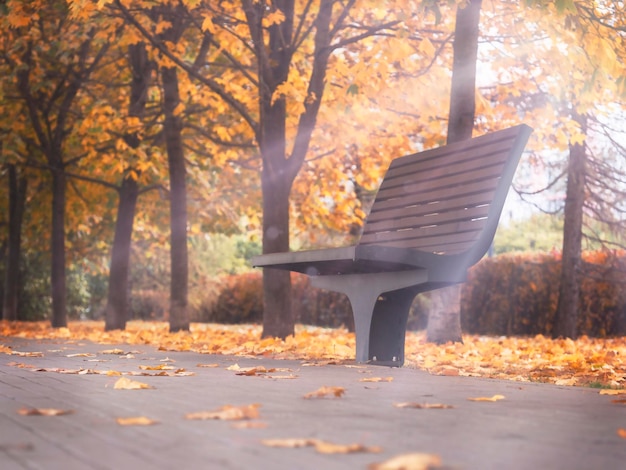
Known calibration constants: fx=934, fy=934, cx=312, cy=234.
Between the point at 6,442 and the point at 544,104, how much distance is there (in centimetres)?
1124

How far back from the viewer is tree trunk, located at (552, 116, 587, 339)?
1433 centimetres

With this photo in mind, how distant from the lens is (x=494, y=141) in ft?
21.9

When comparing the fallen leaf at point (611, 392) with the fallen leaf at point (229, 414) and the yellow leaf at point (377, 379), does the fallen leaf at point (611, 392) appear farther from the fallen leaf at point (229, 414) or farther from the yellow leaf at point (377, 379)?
the fallen leaf at point (229, 414)

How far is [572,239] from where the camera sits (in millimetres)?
14406

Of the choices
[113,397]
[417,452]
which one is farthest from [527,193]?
[417,452]

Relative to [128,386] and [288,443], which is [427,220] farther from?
[288,443]

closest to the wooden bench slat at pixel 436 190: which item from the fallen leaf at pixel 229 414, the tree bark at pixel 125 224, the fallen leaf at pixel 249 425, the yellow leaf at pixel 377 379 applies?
the yellow leaf at pixel 377 379

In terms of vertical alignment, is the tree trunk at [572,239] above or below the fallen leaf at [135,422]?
above

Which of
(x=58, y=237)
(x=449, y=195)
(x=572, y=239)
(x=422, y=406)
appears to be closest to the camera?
(x=422, y=406)

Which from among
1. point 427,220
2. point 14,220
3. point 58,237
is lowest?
point 427,220

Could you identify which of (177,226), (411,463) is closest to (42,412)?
(411,463)

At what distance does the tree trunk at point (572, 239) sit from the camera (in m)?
14.3

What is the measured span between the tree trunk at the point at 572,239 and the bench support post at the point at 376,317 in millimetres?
7821

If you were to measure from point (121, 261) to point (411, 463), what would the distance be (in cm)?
1449
